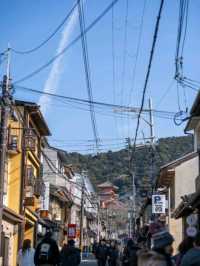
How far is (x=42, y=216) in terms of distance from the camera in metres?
45.4

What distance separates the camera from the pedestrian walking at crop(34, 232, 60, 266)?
48.0ft

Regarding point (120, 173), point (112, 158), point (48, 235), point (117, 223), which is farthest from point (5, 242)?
point (117, 223)

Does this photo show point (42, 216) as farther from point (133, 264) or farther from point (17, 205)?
point (133, 264)

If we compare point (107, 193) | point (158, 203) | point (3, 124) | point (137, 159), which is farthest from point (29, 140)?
point (107, 193)

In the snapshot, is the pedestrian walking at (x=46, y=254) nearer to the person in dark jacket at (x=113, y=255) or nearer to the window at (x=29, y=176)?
the person in dark jacket at (x=113, y=255)

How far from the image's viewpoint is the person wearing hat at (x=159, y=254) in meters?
6.43

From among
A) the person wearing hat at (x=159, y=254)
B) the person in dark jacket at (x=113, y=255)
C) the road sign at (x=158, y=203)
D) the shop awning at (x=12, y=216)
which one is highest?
the road sign at (x=158, y=203)

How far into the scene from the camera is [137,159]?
56875 millimetres

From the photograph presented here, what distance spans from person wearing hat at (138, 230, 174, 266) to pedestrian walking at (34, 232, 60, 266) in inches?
301

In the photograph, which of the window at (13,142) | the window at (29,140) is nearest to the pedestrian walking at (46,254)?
the window at (13,142)

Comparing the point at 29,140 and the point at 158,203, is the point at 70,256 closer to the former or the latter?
the point at 158,203

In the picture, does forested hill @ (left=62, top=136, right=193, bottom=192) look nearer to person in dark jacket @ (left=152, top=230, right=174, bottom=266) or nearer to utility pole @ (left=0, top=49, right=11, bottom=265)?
utility pole @ (left=0, top=49, right=11, bottom=265)

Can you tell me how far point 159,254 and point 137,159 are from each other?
50315 mm

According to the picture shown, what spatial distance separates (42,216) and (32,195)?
7787 millimetres
